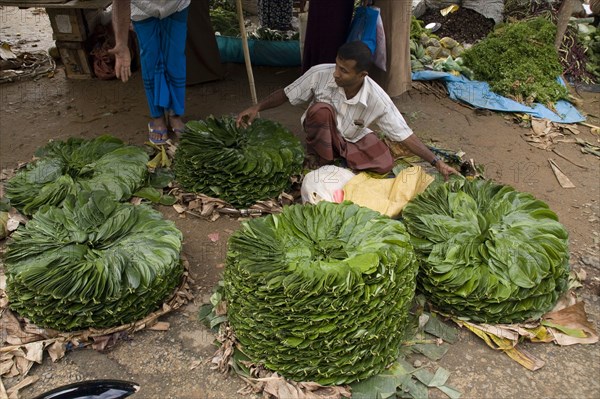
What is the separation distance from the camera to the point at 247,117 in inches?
133

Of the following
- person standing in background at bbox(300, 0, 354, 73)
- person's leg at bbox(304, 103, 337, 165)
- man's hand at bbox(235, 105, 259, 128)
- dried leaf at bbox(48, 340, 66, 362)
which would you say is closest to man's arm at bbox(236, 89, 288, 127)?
man's hand at bbox(235, 105, 259, 128)

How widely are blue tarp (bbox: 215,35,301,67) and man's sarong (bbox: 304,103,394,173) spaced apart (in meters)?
2.33

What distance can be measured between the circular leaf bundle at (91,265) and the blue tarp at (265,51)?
3.24 metres

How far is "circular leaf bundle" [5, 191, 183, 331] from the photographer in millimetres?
2158

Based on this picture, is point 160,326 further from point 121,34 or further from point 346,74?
point 121,34

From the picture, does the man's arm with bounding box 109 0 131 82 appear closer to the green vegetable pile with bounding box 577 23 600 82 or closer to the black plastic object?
the black plastic object

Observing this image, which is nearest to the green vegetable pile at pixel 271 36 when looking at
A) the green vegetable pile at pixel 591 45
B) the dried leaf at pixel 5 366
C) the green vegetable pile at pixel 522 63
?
the green vegetable pile at pixel 522 63

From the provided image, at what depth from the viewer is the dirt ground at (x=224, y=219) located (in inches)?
86.0

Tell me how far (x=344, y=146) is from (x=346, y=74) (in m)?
0.56

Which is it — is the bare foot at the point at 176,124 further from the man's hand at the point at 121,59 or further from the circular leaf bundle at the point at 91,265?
the circular leaf bundle at the point at 91,265

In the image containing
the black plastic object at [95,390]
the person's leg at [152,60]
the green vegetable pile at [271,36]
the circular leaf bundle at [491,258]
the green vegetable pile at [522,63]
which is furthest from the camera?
A: the green vegetable pile at [271,36]

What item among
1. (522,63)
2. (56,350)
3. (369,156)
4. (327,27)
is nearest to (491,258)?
(369,156)

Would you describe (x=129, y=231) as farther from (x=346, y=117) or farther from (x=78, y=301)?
(x=346, y=117)

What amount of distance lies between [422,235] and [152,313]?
140 centimetres
